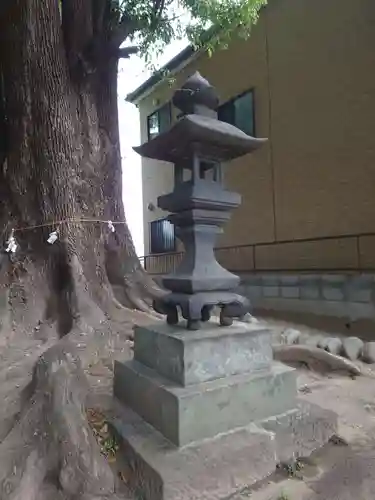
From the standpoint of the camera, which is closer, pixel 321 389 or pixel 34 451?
pixel 34 451

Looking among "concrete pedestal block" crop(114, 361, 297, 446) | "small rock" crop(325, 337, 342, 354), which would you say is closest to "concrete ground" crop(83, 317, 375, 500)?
"concrete pedestal block" crop(114, 361, 297, 446)

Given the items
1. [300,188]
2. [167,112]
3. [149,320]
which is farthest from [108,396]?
[167,112]

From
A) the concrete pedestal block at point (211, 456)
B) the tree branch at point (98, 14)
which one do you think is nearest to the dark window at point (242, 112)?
the tree branch at point (98, 14)

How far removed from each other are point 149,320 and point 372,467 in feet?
9.30

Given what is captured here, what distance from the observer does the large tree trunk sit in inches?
177

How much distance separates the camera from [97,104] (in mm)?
5559

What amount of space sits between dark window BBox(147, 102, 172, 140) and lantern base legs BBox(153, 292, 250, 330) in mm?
9930

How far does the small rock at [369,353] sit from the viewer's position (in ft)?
13.7

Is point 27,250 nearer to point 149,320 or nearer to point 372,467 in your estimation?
point 149,320

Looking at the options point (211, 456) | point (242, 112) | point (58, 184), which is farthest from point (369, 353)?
point (242, 112)

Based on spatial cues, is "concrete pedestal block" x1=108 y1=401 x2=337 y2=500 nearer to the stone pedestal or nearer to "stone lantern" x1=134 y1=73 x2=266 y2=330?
the stone pedestal

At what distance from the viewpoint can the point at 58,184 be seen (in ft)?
15.3

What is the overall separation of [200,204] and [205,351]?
0.97 m

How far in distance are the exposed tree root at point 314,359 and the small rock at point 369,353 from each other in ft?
1.39
